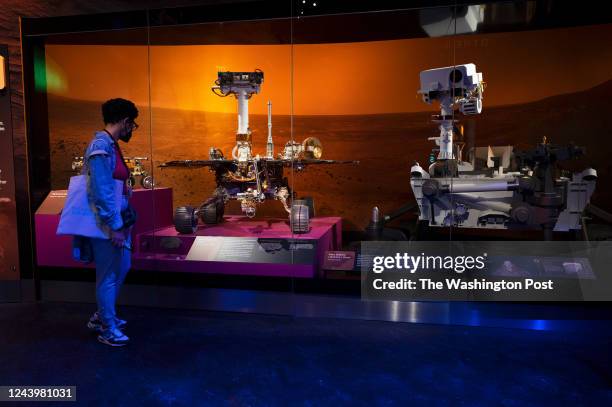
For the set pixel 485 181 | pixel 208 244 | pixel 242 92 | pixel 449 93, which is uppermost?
pixel 242 92

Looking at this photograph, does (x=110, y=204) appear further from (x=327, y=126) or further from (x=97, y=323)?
(x=327, y=126)

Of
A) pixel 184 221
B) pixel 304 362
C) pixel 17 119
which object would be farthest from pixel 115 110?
pixel 304 362

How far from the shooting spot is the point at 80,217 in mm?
3016

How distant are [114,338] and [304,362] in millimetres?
1424

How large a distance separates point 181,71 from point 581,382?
4430mm

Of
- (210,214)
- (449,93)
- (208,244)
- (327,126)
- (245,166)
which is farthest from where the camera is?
(327,126)

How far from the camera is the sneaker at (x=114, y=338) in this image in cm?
323

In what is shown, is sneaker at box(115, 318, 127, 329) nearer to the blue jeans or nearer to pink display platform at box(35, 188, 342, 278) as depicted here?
the blue jeans

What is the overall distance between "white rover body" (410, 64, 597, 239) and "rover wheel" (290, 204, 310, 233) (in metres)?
1.05

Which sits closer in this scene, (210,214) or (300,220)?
(300,220)

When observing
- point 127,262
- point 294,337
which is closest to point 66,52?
point 127,262

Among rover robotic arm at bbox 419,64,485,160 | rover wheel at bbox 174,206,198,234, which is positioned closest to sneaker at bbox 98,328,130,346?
rover wheel at bbox 174,206,198,234

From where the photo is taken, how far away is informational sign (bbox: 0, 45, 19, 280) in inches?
165

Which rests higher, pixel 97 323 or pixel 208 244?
pixel 208 244
